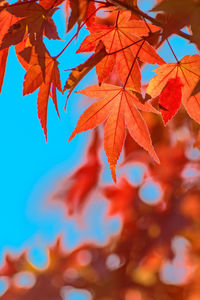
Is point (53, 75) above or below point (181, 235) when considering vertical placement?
above

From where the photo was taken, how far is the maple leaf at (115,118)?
2.10ft

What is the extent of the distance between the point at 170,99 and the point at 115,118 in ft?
0.46

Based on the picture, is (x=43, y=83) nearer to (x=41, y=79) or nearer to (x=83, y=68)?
(x=41, y=79)

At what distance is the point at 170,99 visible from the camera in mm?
605

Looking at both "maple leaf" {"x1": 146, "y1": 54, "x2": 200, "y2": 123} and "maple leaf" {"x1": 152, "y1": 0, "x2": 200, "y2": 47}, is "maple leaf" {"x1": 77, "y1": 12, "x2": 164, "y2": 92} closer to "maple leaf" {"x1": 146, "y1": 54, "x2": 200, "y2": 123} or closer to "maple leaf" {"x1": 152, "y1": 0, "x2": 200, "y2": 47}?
"maple leaf" {"x1": 146, "y1": 54, "x2": 200, "y2": 123}

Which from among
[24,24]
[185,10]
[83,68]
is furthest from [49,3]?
[185,10]

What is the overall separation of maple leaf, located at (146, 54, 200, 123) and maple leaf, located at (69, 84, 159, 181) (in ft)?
0.14

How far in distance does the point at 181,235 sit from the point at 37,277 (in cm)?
78

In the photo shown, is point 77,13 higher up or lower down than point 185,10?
higher up

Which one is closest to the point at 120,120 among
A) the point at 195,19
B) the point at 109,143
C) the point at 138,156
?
the point at 109,143

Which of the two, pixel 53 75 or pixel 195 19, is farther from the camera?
pixel 53 75

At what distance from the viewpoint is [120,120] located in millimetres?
707

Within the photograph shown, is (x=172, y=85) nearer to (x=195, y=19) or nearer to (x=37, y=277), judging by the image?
(x=195, y=19)

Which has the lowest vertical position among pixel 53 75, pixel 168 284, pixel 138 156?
pixel 168 284
